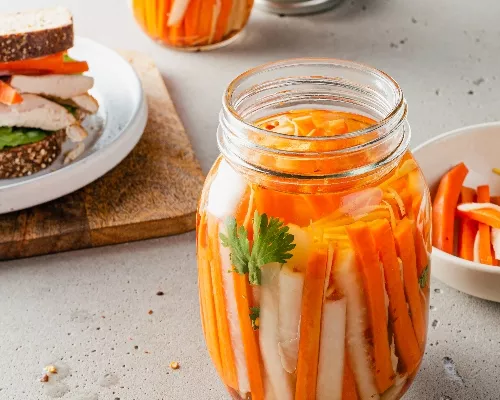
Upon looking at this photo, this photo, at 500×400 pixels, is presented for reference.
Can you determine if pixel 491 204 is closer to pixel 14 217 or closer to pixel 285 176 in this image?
pixel 285 176

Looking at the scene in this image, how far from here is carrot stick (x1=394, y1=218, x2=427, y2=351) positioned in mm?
956

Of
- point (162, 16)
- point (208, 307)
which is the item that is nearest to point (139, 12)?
point (162, 16)

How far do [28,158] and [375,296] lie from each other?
96 centimetres

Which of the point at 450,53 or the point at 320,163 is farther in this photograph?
the point at 450,53

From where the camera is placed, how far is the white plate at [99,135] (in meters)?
1.54

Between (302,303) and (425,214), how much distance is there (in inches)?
7.7

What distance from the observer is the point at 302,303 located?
94 centimetres

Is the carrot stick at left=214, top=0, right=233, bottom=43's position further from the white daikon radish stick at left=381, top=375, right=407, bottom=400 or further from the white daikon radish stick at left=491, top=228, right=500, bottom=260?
the white daikon radish stick at left=381, top=375, right=407, bottom=400

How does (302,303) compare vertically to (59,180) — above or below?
above

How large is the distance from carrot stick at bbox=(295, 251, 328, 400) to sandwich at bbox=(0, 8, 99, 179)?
2.97 feet

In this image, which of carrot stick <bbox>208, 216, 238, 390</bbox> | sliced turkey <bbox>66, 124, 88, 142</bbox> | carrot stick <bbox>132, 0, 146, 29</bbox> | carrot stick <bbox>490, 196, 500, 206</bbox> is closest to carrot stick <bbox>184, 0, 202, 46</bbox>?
carrot stick <bbox>132, 0, 146, 29</bbox>

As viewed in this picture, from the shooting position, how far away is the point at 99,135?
1.81m

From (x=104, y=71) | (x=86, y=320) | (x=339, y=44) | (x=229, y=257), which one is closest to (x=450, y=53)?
(x=339, y=44)

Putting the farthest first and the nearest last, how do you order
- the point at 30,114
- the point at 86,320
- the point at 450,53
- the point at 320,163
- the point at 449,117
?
1. the point at 450,53
2. the point at 449,117
3. the point at 30,114
4. the point at 86,320
5. the point at 320,163
